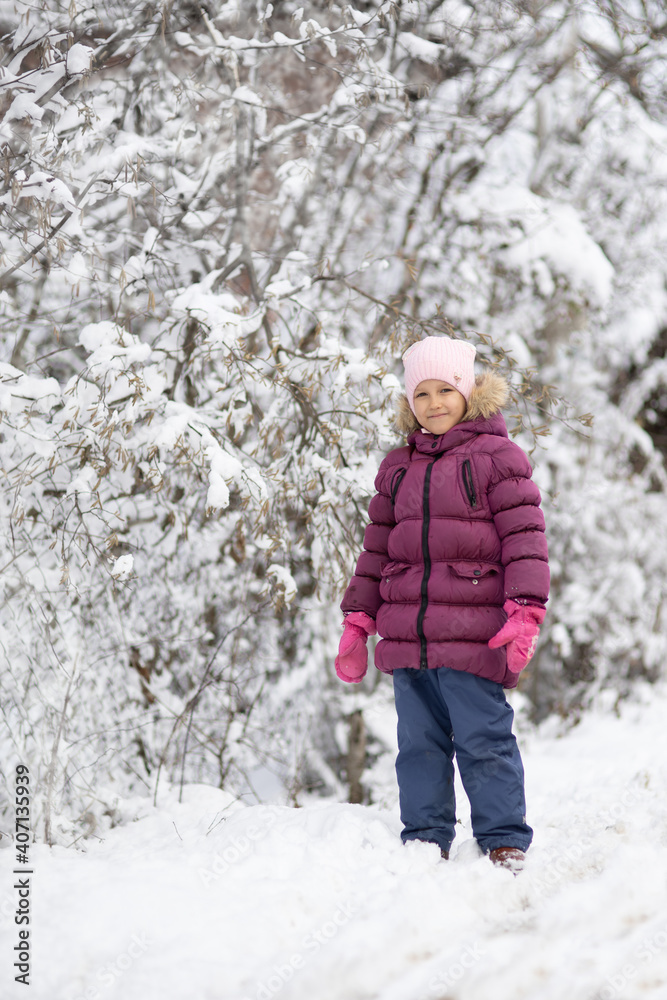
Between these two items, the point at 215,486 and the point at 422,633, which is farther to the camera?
the point at 215,486

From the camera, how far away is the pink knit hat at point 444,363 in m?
2.85

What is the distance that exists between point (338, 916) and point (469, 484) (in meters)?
1.38

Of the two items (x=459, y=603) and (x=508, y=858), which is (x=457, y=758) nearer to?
(x=508, y=858)

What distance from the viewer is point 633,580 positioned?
7586mm

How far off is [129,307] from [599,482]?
499 centimetres

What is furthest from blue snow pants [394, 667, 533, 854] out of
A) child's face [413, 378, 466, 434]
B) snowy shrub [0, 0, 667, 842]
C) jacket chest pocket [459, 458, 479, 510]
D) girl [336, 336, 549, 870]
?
snowy shrub [0, 0, 667, 842]

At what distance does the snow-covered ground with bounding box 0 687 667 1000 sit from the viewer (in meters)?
1.75

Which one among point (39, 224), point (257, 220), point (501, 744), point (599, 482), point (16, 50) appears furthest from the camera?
point (599, 482)

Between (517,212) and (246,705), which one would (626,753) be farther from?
(517,212)

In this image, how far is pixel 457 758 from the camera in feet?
8.61

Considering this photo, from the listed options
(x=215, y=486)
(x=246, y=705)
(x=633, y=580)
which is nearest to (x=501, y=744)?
(x=215, y=486)

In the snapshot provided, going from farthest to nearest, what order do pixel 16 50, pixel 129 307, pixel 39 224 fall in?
pixel 129 307 < pixel 16 50 < pixel 39 224

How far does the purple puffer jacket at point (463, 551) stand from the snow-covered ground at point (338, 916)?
618 millimetres

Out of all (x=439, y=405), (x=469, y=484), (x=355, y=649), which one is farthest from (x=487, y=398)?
(x=355, y=649)
